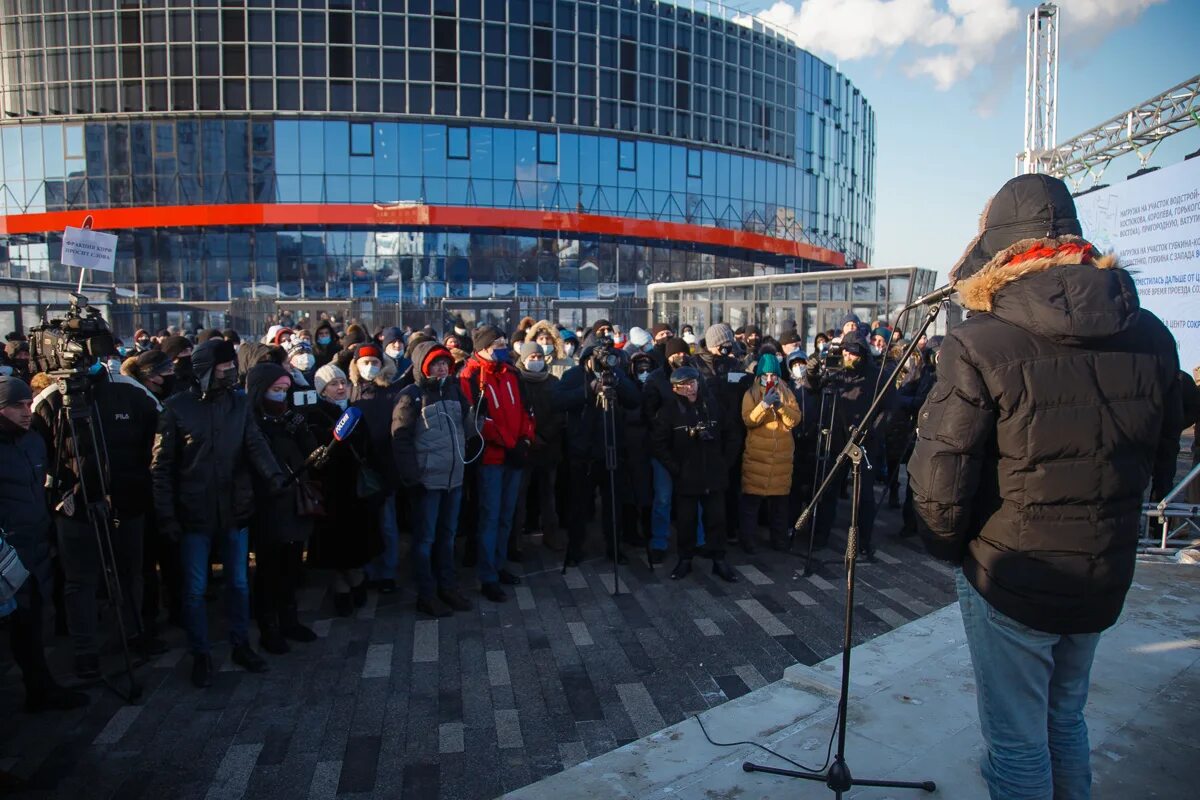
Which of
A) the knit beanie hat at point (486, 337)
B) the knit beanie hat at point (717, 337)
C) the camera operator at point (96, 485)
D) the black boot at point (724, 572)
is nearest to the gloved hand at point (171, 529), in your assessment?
the camera operator at point (96, 485)

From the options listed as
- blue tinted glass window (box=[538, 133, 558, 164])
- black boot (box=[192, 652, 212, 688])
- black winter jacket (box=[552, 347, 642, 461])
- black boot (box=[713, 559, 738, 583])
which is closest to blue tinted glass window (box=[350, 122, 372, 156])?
blue tinted glass window (box=[538, 133, 558, 164])

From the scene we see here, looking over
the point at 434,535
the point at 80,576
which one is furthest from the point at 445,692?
the point at 80,576

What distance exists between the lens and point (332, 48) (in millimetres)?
34250

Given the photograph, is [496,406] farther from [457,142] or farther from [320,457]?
[457,142]

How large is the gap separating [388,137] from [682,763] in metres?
35.7

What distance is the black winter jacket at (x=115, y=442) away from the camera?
4898mm

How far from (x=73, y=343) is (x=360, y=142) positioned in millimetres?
33091

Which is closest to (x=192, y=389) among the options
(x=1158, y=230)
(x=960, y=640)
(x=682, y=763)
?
(x=682, y=763)

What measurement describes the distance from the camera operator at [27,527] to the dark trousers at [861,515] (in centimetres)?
594

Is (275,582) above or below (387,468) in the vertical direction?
below

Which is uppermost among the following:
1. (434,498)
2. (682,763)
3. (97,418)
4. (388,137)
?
(388,137)

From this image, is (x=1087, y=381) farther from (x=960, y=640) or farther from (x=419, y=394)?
(x=419, y=394)

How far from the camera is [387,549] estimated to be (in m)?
6.54

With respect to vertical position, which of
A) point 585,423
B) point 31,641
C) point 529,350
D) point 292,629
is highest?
point 529,350
